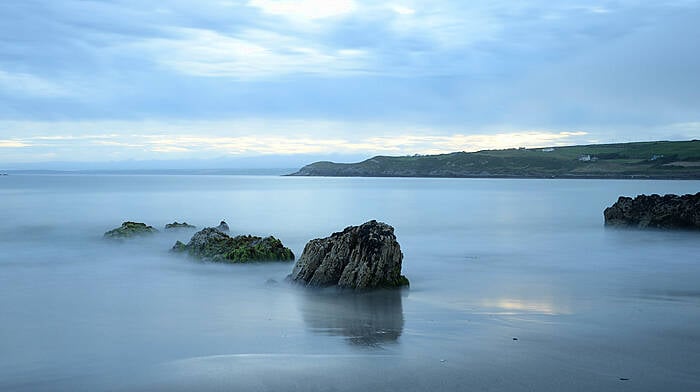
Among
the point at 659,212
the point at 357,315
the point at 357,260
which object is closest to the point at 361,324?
the point at 357,315

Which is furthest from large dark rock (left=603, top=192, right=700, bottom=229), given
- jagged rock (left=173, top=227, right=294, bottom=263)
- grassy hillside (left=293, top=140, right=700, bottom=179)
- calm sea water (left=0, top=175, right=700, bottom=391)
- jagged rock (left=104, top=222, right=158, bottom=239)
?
grassy hillside (left=293, top=140, right=700, bottom=179)

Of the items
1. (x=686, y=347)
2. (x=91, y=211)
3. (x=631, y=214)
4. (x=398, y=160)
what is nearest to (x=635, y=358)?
(x=686, y=347)

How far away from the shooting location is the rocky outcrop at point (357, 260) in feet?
42.3

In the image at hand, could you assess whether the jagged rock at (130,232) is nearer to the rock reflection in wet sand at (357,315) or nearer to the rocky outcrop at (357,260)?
the rocky outcrop at (357,260)

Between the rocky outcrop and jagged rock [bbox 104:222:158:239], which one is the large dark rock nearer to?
the rocky outcrop

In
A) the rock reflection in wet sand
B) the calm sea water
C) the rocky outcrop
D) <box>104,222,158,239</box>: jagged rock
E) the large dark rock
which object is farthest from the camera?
the large dark rock

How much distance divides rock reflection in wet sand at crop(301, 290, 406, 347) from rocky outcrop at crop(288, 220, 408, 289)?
338 mm

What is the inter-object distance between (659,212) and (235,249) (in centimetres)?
1815

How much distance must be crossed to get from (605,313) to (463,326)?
9.25ft

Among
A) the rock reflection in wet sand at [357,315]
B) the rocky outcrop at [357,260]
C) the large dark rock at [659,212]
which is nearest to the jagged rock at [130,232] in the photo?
the rocky outcrop at [357,260]

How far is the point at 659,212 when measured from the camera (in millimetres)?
→ 25719

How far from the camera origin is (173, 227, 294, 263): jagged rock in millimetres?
17078

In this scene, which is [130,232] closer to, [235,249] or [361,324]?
[235,249]

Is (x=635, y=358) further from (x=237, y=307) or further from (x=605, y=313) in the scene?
(x=237, y=307)
